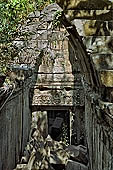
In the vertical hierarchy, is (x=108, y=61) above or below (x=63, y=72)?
below

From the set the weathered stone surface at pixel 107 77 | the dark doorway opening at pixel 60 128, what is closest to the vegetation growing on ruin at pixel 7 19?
the weathered stone surface at pixel 107 77

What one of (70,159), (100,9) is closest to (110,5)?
(100,9)

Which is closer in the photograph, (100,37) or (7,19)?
(100,37)

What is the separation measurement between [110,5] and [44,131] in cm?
689

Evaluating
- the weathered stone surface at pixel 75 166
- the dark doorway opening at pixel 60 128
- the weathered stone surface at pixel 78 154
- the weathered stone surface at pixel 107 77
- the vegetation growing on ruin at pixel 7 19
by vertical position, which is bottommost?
the weathered stone surface at pixel 75 166

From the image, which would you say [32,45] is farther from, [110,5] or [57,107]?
[110,5]

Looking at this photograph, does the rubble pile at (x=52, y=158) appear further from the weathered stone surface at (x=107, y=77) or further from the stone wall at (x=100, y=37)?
the weathered stone surface at (x=107, y=77)

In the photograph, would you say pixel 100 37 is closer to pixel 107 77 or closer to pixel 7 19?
pixel 107 77

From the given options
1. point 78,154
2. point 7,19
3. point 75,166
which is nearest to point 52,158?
point 78,154

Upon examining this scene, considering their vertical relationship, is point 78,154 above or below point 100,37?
below

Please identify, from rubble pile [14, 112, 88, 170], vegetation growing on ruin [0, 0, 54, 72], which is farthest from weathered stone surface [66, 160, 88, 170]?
vegetation growing on ruin [0, 0, 54, 72]

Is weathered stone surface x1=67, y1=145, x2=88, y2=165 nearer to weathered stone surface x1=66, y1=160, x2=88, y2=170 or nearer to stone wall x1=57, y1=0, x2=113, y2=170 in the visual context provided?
weathered stone surface x1=66, y1=160, x2=88, y2=170

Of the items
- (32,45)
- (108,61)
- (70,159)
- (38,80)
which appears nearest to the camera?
(108,61)

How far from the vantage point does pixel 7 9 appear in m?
4.14
